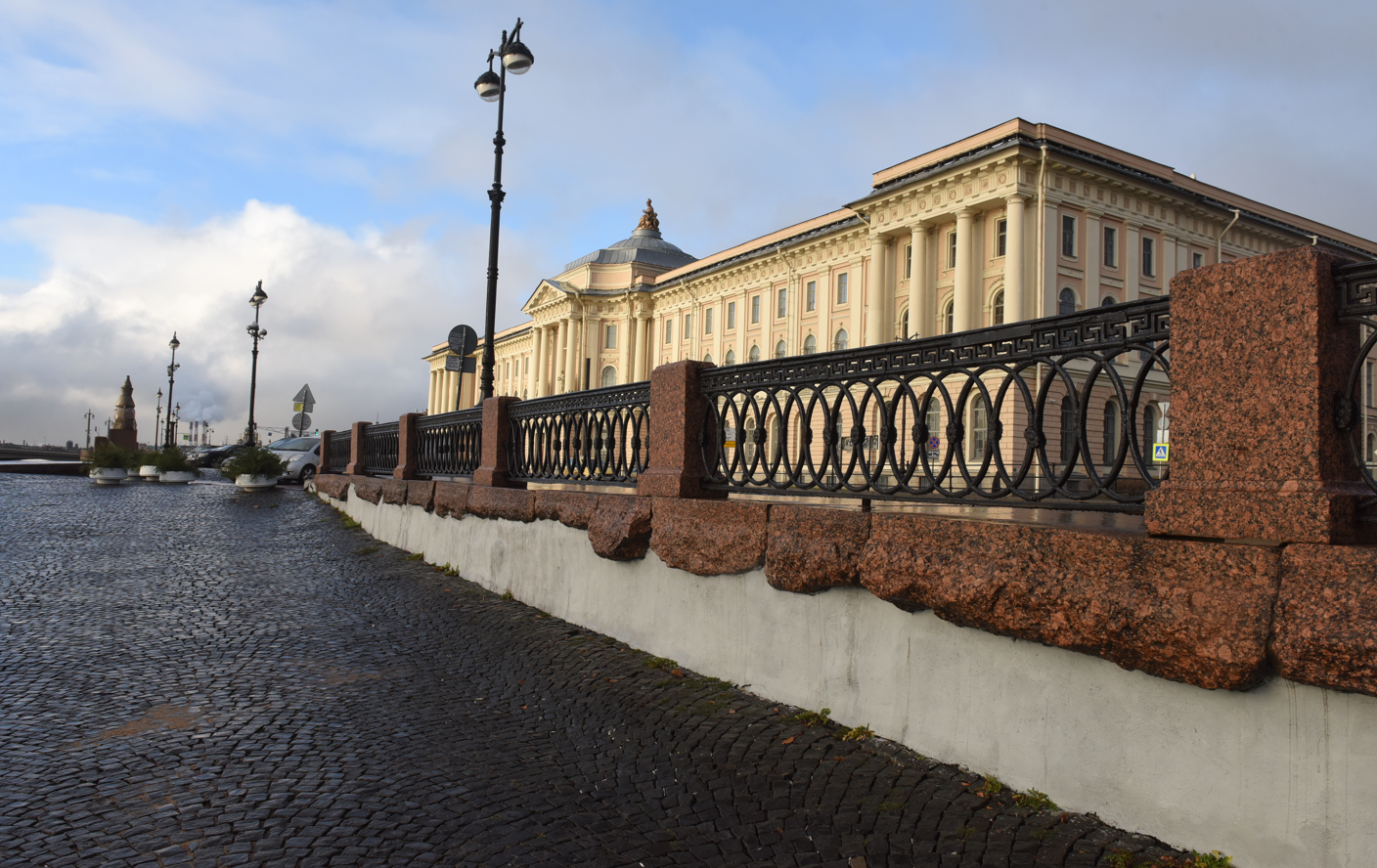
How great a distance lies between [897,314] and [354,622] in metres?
42.1

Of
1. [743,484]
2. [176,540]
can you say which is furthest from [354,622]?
[176,540]

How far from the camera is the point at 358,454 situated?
14445 millimetres

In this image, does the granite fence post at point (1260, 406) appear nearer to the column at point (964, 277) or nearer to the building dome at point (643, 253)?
the column at point (964, 277)

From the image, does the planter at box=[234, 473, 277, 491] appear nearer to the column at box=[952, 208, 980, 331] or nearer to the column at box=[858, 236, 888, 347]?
the column at box=[952, 208, 980, 331]

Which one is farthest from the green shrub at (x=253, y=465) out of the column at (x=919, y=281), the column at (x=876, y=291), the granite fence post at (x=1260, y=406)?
the column at (x=876, y=291)

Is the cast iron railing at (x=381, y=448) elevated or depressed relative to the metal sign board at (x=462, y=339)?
depressed

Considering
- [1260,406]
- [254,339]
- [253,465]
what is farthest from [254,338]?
[1260,406]

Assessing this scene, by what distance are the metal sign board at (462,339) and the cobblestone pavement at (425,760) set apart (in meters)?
6.66

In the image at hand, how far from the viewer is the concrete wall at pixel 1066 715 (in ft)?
8.07

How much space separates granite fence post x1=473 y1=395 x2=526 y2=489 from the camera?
8.23 meters

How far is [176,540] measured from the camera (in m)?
10.7

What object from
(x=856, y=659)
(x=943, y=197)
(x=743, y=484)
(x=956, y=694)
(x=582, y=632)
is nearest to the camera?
(x=956, y=694)

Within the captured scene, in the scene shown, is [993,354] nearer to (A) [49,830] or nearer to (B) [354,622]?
(A) [49,830]

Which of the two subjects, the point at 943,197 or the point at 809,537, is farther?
the point at 943,197
